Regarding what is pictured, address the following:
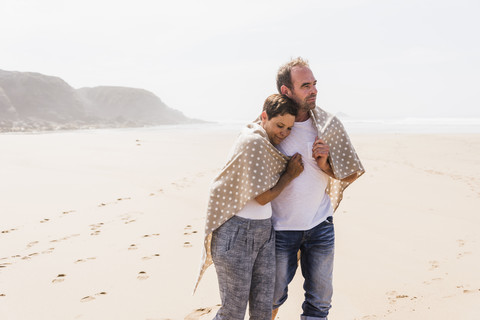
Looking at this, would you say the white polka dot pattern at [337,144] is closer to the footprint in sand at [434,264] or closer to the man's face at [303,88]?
the man's face at [303,88]

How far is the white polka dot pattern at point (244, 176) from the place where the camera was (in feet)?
7.87

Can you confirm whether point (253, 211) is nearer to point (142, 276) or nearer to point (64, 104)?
point (142, 276)

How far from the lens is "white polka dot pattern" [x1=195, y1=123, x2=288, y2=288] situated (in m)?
2.40

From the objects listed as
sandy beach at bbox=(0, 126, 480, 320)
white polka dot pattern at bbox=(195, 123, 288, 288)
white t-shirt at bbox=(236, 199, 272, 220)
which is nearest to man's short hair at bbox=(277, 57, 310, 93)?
white polka dot pattern at bbox=(195, 123, 288, 288)

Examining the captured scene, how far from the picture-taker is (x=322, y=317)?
281 cm

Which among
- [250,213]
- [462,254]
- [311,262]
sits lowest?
[462,254]

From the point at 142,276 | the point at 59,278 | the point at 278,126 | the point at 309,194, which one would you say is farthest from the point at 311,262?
the point at 59,278

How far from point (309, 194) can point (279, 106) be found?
0.65 metres

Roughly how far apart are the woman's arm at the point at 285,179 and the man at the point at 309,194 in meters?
0.16

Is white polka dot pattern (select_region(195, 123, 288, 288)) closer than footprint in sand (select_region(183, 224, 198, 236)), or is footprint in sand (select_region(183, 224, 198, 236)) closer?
white polka dot pattern (select_region(195, 123, 288, 288))

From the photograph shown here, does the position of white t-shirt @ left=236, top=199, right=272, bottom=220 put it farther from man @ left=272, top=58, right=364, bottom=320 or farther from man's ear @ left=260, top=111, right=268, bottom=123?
man's ear @ left=260, top=111, right=268, bottom=123

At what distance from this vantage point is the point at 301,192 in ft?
8.95

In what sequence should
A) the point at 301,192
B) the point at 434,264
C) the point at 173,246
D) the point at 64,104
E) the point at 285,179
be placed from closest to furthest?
1. the point at 285,179
2. the point at 301,192
3. the point at 434,264
4. the point at 173,246
5. the point at 64,104

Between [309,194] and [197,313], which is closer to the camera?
[309,194]
